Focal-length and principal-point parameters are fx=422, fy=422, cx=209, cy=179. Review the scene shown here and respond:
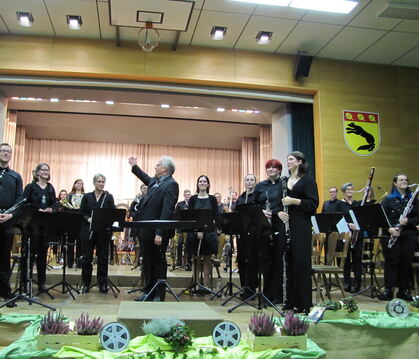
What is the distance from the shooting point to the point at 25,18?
7.11 m

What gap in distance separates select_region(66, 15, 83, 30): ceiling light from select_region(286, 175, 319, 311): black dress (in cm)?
523

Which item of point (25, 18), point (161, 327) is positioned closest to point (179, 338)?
point (161, 327)

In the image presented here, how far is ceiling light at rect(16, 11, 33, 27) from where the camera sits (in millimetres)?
7031

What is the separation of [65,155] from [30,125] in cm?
165

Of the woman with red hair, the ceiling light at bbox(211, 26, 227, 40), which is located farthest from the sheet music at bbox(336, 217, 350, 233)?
Result: the ceiling light at bbox(211, 26, 227, 40)

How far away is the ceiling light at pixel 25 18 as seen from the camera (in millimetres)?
7031

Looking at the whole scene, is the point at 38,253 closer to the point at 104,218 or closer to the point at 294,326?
the point at 104,218

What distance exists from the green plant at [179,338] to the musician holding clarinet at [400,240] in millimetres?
3548

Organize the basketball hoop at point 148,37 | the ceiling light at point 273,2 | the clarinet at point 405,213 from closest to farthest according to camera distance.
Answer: the clarinet at point 405,213
the ceiling light at point 273,2
the basketball hoop at point 148,37

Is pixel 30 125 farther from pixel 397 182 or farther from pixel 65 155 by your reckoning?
pixel 397 182

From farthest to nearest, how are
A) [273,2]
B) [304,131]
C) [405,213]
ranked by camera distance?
1. [304,131]
2. [273,2]
3. [405,213]

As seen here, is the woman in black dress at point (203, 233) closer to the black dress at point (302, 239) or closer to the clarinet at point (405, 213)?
the black dress at point (302, 239)

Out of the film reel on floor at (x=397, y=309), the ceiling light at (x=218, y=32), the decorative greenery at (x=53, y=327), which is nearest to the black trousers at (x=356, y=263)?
the film reel on floor at (x=397, y=309)

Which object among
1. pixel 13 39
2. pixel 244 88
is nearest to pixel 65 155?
pixel 13 39
